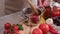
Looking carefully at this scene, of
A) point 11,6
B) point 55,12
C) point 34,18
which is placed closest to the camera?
point 34,18

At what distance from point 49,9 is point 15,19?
8.9 inches

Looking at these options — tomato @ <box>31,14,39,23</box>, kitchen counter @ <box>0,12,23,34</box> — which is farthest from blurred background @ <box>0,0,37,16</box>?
tomato @ <box>31,14,39,23</box>

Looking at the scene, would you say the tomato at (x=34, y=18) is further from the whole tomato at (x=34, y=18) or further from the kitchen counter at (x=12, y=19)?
the kitchen counter at (x=12, y=19)

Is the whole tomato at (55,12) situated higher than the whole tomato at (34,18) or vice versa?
the whole tomato at (55,12)

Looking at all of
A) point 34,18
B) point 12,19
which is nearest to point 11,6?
point 12,19

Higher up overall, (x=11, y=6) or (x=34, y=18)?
(x=11, y=6)

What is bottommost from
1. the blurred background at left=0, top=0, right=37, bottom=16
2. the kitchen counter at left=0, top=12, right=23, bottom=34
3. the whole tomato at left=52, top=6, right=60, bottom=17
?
the kitchen counter at left=0, top=12, right=23, bottom=34

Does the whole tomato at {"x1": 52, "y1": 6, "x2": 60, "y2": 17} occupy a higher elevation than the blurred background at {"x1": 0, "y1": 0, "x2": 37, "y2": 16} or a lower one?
lower

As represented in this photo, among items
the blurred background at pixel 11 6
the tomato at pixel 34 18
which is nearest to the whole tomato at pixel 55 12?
the tomato at pixel 34 18

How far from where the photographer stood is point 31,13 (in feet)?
3.29

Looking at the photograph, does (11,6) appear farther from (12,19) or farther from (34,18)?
(34,18)

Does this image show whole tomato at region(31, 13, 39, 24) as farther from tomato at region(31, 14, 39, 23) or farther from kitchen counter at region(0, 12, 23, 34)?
kitchen counter at region(0, 12, 23, 34)

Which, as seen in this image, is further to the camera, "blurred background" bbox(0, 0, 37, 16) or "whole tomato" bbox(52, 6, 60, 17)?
"blurred background" bbox(0, 0, 37, 16)

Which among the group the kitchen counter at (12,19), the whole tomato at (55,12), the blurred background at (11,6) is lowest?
the kitchen counter at (12,19)
